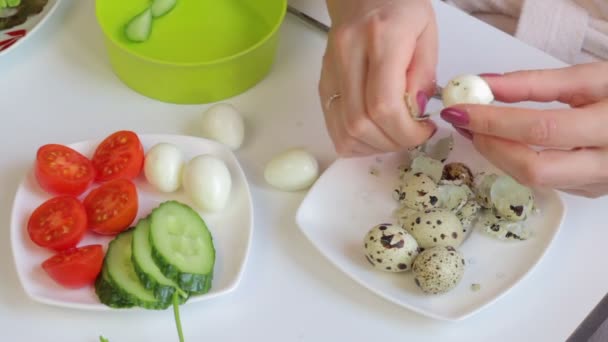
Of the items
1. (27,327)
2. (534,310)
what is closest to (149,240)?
(27,327)

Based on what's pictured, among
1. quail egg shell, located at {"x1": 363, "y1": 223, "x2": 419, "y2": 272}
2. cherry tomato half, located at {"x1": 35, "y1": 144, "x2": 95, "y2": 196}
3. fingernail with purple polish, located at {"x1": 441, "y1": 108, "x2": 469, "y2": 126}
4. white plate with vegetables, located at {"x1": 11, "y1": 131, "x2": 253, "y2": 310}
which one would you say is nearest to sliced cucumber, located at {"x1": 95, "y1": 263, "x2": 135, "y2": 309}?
white plate with vegetables, located at {"x1": 11, "y1": 131, "x2": 253, "y2": 310}

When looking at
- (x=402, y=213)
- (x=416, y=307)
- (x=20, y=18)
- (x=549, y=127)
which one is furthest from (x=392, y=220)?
(x=20, y=18)

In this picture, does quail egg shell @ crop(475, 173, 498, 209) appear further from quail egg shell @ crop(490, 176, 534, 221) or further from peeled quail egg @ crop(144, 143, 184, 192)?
peeled quail egg @ crop(144, 143, 184, 192)

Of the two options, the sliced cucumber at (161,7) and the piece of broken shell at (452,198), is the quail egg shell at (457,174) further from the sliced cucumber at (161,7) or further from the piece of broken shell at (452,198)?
the sliced cucumber at (161,7)

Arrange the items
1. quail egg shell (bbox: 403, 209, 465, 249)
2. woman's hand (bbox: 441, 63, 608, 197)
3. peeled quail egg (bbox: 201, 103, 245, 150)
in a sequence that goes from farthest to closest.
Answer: peeled quail egg (bbox: 201, 103, 245, 150)
quail egg shell (bbox: 403, 209, 465, 249)
woman's hand (bbox: 441, 63, 608, 197)

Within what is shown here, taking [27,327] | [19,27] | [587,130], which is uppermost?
[587,130]

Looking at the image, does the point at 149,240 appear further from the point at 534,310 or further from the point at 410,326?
the point at 534,310
